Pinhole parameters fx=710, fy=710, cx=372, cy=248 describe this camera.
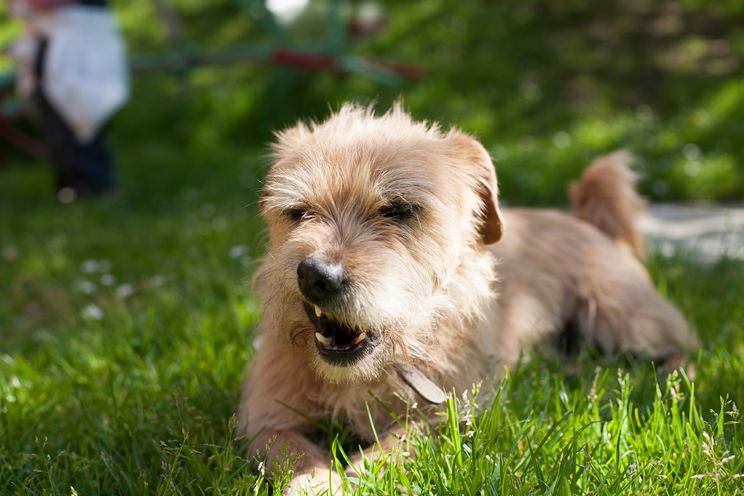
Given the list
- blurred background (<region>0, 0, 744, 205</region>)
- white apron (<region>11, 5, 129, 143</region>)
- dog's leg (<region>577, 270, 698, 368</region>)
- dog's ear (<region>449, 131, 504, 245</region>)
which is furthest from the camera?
blurred background (<region>0, 0, 744, 205</region>)

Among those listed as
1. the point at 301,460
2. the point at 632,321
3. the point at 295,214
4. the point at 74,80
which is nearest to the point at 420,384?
the point at 301,460

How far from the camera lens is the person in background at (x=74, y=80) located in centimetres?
621

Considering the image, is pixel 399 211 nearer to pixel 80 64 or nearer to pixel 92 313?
pixel 92 313

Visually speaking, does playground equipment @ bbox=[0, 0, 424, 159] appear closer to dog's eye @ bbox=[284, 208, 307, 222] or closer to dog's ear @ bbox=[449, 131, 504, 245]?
dog's ear @ bbox=[449, 131, 504, 245]

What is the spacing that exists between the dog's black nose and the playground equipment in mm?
6306

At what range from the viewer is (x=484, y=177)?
2539 millimetres

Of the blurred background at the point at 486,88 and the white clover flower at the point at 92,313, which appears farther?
the blurred background at the point at 486,88

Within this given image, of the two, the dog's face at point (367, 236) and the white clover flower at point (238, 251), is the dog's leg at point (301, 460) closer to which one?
the dog's face at point (367, 236)

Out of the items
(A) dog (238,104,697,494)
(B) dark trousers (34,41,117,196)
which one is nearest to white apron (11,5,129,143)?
(B) dark trousers (34,41,117,196)

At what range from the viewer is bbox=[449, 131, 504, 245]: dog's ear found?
2508mm

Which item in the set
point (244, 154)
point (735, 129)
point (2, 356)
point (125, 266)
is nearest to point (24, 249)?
point (125, 266)

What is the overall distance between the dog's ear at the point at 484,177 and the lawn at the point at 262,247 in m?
0.57

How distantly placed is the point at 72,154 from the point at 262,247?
14.0 feet

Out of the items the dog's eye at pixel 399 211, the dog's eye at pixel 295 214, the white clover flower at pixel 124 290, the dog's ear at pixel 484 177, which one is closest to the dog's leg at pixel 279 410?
the dog's eye at pixel 295 214
